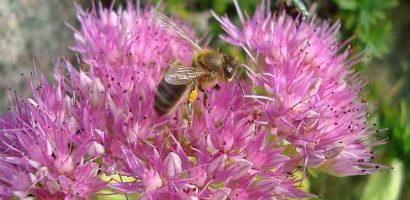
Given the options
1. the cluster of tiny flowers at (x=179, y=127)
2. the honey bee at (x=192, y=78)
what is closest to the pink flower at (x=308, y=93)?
the cluster of tiny flowers at (x=179, y=127)

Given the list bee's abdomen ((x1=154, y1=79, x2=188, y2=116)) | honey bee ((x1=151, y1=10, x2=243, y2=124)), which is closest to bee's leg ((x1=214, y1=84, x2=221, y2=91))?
honey bee ((x1=151, y1=10, x2=243, y2=124))

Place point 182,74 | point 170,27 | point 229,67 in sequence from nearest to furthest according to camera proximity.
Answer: point 182,74
point 229,67
point 170,27

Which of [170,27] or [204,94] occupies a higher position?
[170,27]

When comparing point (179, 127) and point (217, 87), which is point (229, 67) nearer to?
point (217, 87)

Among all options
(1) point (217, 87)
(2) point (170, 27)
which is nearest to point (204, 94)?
(1) point (217, 87)

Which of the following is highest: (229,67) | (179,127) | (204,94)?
(229,67)

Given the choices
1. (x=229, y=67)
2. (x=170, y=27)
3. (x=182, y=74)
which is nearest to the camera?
(x=182, y=74)
